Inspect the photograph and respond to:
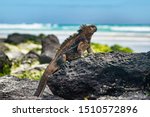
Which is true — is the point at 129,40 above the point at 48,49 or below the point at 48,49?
below

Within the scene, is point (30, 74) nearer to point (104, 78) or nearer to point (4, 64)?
point (4, 64)

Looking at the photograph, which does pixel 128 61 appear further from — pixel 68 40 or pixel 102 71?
pixel 68 40

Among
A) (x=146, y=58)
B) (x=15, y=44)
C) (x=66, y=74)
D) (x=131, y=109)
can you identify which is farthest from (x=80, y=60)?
(x=15, y=44)

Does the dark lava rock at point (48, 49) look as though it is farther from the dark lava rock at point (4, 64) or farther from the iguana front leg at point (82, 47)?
the iguana front leg at point (82, 47)

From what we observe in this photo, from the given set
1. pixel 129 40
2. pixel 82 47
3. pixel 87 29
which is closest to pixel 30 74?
pixel 87 29

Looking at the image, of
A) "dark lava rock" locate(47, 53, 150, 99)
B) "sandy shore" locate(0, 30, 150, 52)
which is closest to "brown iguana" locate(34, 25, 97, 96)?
"dark lava rock" locate(47, 53, 150, 99)

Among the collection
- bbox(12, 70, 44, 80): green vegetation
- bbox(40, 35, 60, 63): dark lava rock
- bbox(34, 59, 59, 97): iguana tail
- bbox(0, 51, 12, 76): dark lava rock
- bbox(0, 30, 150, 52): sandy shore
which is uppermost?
bbox(34, 59, 59, 97): iguana tail

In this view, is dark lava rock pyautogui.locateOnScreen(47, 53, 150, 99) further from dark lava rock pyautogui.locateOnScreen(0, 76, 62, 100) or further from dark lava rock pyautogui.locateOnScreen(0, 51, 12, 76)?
Result: dark lava rock pyautogui.locateOnScreen(0, 51, 12, 76)

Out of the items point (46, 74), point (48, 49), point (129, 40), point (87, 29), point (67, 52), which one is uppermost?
point (87, 29)
